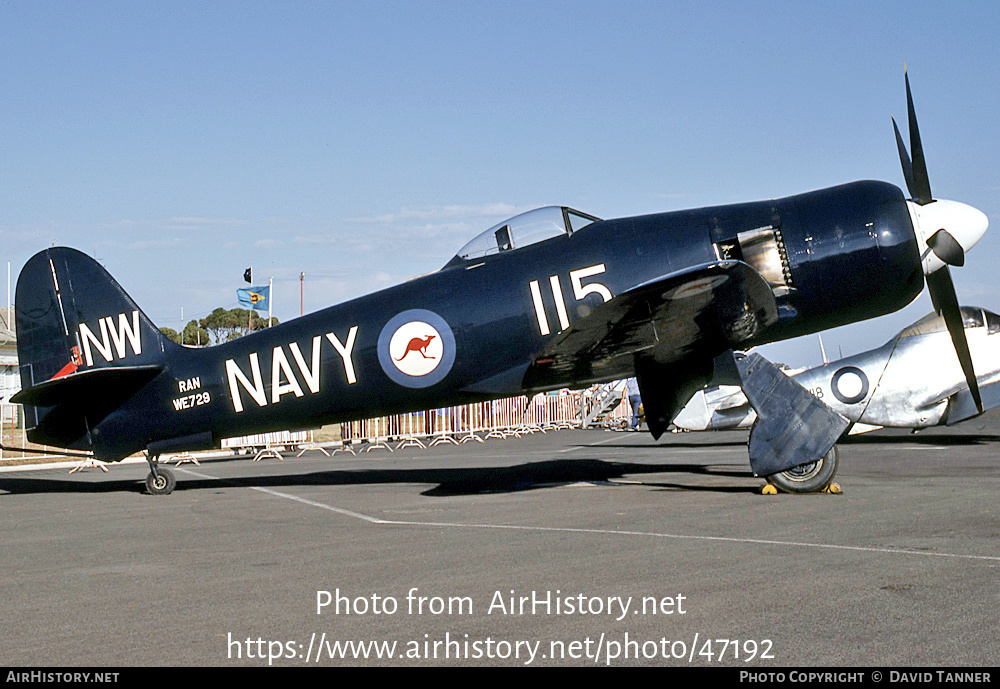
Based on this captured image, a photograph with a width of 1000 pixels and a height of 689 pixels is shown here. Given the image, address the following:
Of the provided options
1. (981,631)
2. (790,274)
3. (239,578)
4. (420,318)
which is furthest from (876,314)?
(239,578)

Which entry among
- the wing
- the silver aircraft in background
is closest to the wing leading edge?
the wing

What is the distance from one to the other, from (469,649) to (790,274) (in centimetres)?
703

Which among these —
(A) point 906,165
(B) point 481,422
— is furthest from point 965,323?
(B) point 481,422

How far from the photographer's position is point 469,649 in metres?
3.88

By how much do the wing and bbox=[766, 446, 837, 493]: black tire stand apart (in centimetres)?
161

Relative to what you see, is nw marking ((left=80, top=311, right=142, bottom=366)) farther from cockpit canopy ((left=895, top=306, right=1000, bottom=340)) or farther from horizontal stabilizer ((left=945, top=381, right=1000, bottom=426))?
horizontal stabilizer ((left=945, top=381, right=1000, bottom=426))

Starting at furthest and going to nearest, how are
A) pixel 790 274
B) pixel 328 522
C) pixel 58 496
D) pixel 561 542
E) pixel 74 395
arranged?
1. pixel 58 496
2. pixel 74 395
3. pixel 790 274
4. pixel 328 522
5. pixel 561 542

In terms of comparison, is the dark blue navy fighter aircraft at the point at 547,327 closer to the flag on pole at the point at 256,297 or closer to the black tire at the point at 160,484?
Result: the black tire at the point at 160,484

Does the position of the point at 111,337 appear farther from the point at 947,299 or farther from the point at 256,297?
the point at 256,297

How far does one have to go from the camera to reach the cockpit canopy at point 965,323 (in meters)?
17.3

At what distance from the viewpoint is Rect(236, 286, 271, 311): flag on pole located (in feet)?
112

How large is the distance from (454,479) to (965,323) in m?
11.4

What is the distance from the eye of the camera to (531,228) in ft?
34.2

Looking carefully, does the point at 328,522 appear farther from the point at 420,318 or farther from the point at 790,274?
the point at 790,274
